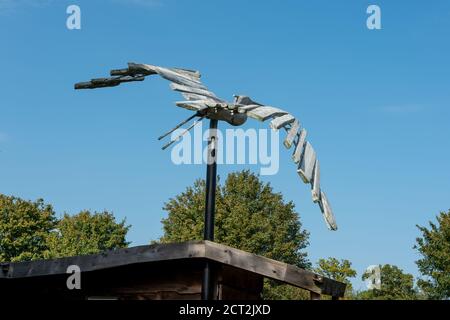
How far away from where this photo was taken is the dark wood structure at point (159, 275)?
434 inches

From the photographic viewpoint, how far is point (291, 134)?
1303 cm

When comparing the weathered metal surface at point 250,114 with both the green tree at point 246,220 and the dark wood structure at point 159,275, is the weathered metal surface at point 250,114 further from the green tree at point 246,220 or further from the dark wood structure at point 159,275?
the green tree at point 246,220

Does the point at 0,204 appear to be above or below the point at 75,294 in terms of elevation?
above

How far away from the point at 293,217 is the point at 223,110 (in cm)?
4241

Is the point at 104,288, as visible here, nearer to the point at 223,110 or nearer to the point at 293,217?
the point at 223,110

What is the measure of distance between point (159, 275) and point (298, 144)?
332cm

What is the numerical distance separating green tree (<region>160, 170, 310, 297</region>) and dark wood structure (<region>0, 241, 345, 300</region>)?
3318 cm

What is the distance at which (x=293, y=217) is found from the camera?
181 ft

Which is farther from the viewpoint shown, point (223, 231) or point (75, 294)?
point (223, 231)

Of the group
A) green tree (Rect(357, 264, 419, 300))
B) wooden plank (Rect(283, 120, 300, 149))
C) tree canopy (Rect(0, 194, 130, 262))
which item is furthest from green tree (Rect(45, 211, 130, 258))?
wooden plank (Rect(283, 120, 300, 149))

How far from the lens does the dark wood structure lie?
36.2 ft

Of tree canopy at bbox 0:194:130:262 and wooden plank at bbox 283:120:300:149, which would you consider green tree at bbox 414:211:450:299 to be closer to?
tree canopy at bbox 0:194:130:262
